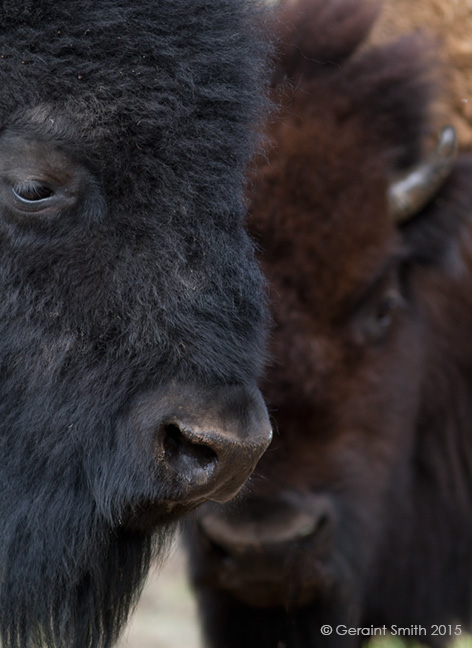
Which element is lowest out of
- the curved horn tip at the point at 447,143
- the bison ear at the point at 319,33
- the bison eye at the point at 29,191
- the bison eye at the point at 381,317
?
the bison eye at the point at 381,317

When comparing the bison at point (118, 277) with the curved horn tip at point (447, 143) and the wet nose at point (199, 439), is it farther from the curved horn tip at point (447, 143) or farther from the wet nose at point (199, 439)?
the curved horn tip at point (447, 143)

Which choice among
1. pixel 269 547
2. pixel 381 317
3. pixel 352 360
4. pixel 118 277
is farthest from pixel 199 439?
pixel 381 317

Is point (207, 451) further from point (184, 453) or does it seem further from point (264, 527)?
point (264, 527)

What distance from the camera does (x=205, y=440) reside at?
1890 millimetres

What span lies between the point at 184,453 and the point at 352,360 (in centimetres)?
173

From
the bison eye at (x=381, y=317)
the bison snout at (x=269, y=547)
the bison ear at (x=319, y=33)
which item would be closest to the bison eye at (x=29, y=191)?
the bison snout at (x=269, y=547)

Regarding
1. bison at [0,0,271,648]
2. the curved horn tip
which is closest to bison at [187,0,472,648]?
the curved horn tip

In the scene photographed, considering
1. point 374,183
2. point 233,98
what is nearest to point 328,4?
point 374,183

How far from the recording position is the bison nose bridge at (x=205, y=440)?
191 centimetres

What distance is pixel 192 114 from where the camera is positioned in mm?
2107

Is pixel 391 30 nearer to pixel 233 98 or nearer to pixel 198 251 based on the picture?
pixel 233 98

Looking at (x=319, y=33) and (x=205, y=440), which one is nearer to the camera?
(x=205, y=440)

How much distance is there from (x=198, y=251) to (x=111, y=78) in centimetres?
43

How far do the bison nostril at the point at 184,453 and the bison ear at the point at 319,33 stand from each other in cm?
177
